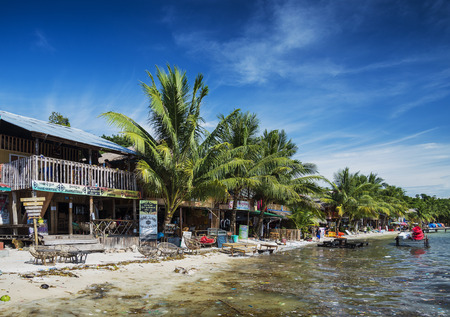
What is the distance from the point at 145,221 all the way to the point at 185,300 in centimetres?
882

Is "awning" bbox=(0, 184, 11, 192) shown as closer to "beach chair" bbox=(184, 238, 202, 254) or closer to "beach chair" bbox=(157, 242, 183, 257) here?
"beach chair" bbox=(157, 242, 183, 257)

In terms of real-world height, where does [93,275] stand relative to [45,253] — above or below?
below

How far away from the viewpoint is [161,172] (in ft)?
60.1

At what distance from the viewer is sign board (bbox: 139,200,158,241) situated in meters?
16.6

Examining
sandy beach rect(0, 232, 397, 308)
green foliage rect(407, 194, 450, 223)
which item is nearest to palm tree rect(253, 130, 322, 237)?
sandy beach rect(0, 232, 397, 308)

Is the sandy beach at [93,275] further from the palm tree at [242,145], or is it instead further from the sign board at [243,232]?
the sign board at [243,232]

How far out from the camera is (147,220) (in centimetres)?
1669

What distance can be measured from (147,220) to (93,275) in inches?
246

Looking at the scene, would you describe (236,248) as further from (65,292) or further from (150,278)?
(65,292)

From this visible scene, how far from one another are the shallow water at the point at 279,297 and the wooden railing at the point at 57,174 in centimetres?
741

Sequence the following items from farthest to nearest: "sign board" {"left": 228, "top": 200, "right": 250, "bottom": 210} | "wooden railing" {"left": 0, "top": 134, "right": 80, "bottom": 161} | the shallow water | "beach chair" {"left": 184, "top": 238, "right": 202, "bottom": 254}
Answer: "sign board" {"left": 228, "top": 200, "right": 250, "bottom": 210}, "beach chair" {"left": 184, "top": 238, "right": 202, "bottom": 254}, "wooden railing" {"left": 0, "top": 134, "right": 80, "bottom": 161}, the shallow water

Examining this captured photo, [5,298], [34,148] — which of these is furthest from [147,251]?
[34,148]

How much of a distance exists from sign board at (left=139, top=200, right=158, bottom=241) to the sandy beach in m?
1.43

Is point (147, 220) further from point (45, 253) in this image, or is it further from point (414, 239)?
point (414, 239)
